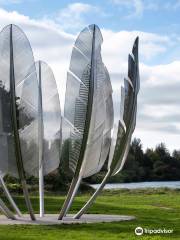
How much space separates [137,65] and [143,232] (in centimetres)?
526

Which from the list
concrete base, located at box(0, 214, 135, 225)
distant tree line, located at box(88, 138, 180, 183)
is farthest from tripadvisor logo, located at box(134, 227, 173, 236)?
distant tree line, located at box(88, 138, 180, 183)

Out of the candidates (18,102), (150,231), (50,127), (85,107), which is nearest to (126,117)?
(85,107)

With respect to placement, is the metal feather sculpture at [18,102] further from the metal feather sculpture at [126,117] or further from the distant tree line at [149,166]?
the distant tree line at [149,166]

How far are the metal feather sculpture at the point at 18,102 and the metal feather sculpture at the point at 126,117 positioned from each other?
7.35ft

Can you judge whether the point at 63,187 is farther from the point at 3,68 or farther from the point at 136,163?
the point at 136,163

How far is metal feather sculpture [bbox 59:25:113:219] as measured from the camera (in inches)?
615

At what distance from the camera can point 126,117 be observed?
1568 centimetres

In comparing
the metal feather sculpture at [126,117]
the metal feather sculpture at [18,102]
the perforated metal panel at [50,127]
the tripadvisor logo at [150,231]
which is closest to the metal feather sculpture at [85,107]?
the metal feather sculpture at [126,117]

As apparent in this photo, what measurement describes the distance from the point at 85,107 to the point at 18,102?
6.27 feet

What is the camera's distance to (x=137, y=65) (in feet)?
52.4

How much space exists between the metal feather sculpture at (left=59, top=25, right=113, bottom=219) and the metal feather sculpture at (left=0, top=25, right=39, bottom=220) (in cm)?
108

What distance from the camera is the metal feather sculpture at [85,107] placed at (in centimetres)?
1562

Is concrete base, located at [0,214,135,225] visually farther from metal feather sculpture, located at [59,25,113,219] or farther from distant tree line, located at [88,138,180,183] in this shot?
distant tree line, located at [88,138,180,183]

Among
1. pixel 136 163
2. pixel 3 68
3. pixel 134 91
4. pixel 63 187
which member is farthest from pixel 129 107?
pixel 136 163
